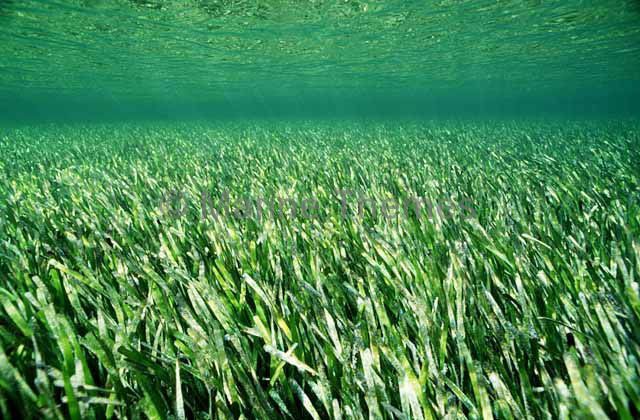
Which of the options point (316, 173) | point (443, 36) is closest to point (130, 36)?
point (443, 36)

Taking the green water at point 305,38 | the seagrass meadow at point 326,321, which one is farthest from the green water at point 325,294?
the green water at point 305,38

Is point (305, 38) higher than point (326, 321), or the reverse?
point (305, 38)

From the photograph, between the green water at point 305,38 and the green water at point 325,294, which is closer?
the green water at point 325,294

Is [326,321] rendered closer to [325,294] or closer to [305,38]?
[325,294]

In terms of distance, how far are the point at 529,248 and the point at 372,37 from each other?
72.0 feet

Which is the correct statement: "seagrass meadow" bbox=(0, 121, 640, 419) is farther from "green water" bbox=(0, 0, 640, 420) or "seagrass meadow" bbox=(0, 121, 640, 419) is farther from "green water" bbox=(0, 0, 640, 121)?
"green water" bbox=(0, 0, 640, 121)

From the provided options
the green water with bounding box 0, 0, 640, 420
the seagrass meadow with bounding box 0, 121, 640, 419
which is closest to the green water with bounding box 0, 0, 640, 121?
the green water with bounding box 0, 0, 640, 420

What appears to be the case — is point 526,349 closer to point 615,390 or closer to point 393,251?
point 615,390

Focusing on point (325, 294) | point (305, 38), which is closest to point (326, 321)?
point (325, 294)

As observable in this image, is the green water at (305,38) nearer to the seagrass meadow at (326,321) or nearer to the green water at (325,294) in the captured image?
the green water at (325,294)

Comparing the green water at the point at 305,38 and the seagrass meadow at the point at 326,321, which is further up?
the green water at the point at 305,38

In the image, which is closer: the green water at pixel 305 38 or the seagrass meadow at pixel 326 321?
the seagrass meadow at pixel 326 321

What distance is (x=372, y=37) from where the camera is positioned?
69.3ft

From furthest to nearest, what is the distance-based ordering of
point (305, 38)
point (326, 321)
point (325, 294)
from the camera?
point (305, 38) → point (325, 294) → point (326, 321)
